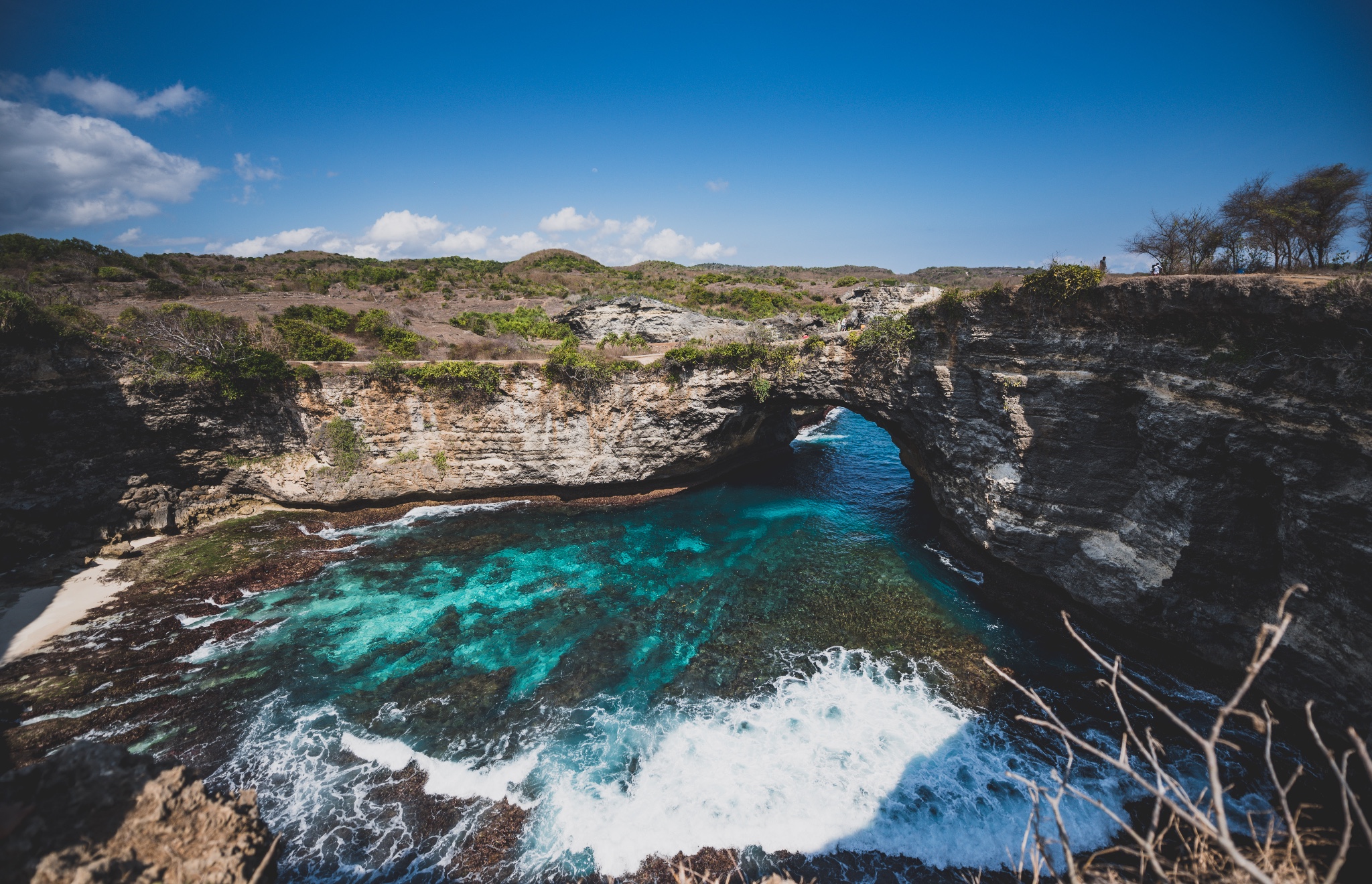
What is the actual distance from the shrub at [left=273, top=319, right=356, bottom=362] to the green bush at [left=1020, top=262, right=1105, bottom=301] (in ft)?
89.7

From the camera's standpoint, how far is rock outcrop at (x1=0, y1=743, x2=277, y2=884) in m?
6.56

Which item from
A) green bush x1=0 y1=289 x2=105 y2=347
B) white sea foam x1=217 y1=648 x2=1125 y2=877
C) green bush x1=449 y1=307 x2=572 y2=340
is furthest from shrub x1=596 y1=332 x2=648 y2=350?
green bush x1=0 y1=289 x2=105 y2=347

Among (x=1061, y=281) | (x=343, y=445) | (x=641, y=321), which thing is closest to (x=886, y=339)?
(x=1061, y=281)

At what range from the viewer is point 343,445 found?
21.9m

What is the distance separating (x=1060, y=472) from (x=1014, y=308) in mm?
5055

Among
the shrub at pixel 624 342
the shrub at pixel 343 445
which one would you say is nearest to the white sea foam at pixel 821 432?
the shrub at pixel 624 342

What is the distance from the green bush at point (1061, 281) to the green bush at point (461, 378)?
758 inches

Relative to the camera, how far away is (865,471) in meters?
28.0

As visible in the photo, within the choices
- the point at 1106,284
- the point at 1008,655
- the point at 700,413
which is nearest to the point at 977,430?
the point at 1106,284

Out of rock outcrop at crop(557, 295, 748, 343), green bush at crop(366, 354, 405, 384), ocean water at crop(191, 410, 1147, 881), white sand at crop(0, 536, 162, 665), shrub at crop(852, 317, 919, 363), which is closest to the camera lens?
ocean water at crop(191, 410, 1147, 881)

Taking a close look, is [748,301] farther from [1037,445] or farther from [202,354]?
[202,354]

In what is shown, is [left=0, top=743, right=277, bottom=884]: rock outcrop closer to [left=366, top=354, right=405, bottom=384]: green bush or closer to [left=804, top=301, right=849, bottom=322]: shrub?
[left=366, top=354, right=405, bottom=384]: green bush

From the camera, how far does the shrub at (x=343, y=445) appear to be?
2173 centimetres

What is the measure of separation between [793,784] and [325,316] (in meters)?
33.1
